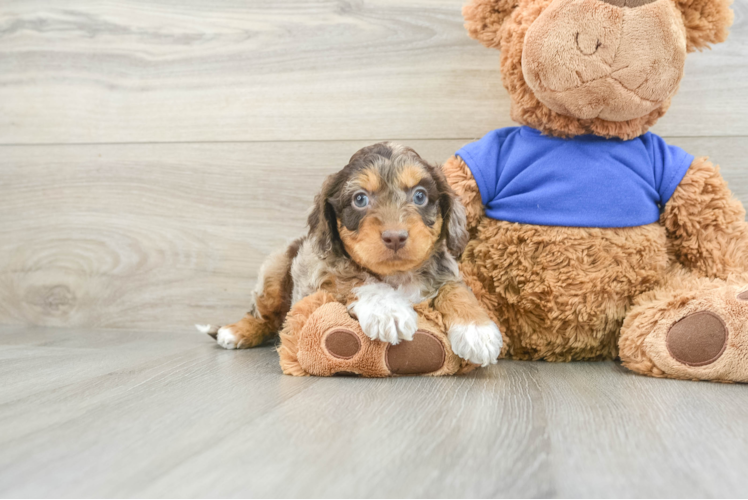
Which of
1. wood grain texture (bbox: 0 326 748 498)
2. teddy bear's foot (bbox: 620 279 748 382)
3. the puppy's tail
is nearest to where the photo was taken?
wood grain texture (bbox: 0 326 748 498)

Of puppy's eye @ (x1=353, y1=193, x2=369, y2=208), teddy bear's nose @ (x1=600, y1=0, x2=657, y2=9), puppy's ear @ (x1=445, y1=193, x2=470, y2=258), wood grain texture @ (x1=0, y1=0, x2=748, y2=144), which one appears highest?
teddy bear's nose @ (x1=600, y1=0, x2=657, y2=9)

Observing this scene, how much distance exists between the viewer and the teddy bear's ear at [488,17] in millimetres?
1732

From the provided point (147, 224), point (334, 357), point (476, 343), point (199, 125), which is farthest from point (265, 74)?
point (476, 343)

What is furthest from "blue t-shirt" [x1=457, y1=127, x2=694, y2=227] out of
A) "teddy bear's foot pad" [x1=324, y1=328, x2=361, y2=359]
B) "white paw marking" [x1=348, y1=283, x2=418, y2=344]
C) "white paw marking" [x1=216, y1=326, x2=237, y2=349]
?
"white paw marking" [x1=216, y1=326, x2=237, y2=349]

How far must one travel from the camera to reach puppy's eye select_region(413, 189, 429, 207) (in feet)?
5.21

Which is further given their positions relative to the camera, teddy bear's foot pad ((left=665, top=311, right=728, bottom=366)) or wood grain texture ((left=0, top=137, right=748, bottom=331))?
wood grain texture ((left=0, top=137, right=748, bottom=331))

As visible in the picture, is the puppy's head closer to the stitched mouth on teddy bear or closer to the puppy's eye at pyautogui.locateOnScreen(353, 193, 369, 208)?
the puppy's eye at pyautogui.locateOnScreen(353, 193, 369, 208)

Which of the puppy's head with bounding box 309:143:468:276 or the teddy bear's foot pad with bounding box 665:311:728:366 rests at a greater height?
the puppy's head with bounding box 309:143:468:276

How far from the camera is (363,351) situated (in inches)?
58.8

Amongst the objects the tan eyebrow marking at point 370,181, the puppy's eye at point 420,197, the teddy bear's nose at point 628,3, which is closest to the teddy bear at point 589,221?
the teddy bear's nose at point 628,3

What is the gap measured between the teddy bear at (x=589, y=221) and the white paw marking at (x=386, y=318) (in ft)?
0.13

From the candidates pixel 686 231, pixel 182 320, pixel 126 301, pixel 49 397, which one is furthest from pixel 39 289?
pixel 686 231

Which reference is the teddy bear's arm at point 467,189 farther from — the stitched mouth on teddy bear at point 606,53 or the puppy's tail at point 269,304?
the puppy's tail at point 269,304

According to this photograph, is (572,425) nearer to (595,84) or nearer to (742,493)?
(742,493)
